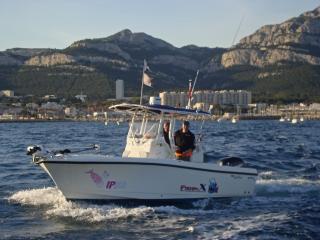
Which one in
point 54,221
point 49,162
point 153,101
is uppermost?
point 153,101

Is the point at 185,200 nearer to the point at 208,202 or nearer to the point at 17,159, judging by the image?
the point at 208,202

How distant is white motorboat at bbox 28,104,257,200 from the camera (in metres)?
15.5

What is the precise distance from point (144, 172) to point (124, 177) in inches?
20.7

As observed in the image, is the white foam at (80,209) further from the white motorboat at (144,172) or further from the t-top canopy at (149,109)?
the t-top canopy at (149,109)

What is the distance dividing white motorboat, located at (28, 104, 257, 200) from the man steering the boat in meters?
0.19

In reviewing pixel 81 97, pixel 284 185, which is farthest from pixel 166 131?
pixel 81 97

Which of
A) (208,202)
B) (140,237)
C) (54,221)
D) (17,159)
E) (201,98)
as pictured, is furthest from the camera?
(201,98)

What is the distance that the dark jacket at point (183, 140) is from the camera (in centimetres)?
1712

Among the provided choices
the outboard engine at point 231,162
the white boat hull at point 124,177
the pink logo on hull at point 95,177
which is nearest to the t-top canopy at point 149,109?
the outboard engine at point 231,162

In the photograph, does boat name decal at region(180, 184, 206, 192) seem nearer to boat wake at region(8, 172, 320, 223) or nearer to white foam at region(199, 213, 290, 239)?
boat wake at region(8, 172, 320, 223)

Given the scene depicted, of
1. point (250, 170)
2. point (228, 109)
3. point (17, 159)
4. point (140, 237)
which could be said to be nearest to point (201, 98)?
point (17, 159)

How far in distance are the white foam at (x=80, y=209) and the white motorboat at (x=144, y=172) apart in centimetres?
26

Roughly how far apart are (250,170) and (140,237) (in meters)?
5.65

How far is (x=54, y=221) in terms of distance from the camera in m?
14.6
